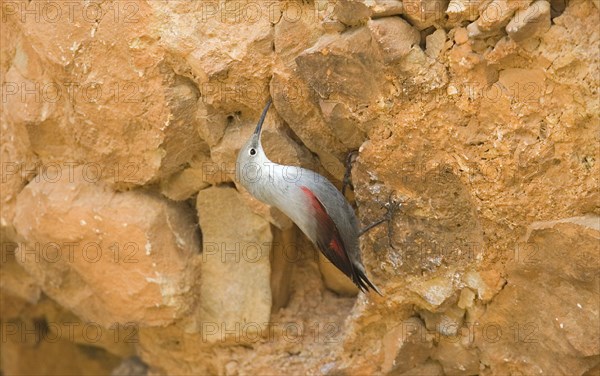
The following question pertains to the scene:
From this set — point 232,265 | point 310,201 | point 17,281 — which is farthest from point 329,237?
point 17,281

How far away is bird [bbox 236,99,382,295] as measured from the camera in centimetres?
350

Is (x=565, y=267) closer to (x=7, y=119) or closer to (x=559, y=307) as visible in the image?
(x=559, y=307)

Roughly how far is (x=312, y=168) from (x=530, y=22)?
1342 mm

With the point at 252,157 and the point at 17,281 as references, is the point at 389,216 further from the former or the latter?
the point at 17,281

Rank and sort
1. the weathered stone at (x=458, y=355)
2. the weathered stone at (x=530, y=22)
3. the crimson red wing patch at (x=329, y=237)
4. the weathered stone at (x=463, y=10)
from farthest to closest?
the weathered stone at (x=458, y=355)
the crimson red wing patch at (x=329, y=237)
the weathered stone at (x=463, y=10)
the weathered stone at (x=530, y=22)

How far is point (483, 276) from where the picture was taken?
3.47m

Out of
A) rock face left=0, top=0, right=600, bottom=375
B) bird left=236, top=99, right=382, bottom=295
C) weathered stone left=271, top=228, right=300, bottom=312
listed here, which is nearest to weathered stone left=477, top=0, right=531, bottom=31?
rock face left=0, top=0, right=600, bottom=375

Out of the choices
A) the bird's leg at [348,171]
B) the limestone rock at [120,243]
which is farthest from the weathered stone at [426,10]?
the limestone rock at [120,243]

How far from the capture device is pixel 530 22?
291 centimetres

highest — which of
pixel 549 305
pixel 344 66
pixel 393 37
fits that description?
pixel 393 37

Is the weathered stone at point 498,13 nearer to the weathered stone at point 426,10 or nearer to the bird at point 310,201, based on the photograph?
the weathered stone at point 426,10

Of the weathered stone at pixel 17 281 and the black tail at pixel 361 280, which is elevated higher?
the black tail at pixel 361 280

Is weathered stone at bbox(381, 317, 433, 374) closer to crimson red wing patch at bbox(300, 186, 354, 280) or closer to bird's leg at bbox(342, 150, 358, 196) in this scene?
crimson red wing patch at bbox(300, 186, 354, 280)

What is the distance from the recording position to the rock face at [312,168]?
10.3 feet
